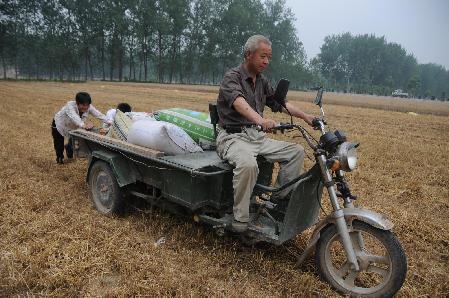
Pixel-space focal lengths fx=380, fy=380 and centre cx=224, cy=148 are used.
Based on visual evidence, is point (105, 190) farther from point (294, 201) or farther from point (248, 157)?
point (294, 201)

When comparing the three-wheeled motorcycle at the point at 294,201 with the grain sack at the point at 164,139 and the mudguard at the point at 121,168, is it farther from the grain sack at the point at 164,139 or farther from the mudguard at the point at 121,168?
the grain sack at the point at 164,139

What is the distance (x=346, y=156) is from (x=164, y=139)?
6.54 ft

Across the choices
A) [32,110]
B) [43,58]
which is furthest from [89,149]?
[43,58]

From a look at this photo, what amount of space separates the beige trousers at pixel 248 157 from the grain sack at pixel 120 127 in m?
1.61

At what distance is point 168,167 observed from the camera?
3980mm

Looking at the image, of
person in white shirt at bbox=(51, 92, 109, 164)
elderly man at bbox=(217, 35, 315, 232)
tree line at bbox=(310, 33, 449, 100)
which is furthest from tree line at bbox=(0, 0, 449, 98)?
elderly man at bbox=(217, 35, 315, 232)

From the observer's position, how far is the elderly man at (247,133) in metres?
3.64

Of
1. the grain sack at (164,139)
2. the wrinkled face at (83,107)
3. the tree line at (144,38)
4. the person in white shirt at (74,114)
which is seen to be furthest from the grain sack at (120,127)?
the tree line at (144,38)

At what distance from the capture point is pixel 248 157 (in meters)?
3.63

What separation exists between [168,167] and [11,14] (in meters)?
63.4

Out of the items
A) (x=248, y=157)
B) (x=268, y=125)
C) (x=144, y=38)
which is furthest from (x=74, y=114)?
(x=144, y=38)

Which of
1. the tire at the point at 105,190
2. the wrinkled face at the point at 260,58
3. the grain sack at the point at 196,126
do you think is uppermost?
the wrinkled face at the point at 260,58

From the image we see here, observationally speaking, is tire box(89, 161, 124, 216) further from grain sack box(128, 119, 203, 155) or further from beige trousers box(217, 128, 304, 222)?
beige trousers box(217, 128, 304, 222)

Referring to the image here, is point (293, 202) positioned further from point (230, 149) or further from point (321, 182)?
point (230, 149)
